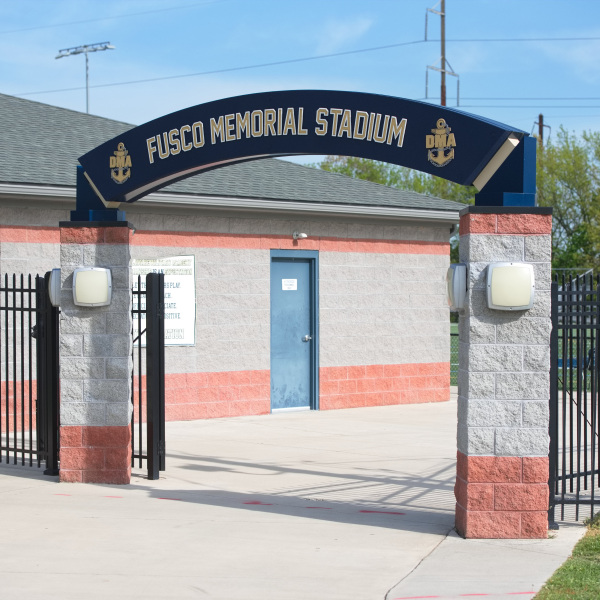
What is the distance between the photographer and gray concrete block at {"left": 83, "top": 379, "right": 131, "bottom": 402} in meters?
9.38

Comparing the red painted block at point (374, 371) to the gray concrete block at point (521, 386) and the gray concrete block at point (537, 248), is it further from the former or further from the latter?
the gray concrete block at point (537, 248)

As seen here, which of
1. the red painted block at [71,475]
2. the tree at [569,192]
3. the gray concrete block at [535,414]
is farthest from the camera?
the tree at [569,192]

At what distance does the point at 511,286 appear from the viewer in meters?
7.41

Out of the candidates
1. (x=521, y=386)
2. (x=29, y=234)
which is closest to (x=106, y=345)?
(x=521, y=386)

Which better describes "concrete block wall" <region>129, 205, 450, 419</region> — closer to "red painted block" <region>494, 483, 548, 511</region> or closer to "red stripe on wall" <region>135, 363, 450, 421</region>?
"red stripe on wall" <region>135, 363, 450, 421</region>

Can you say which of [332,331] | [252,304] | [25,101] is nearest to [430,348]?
[332,331]

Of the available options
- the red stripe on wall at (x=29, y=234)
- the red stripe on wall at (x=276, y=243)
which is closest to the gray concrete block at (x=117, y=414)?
the red stripe on wall at (x=29, y=234)

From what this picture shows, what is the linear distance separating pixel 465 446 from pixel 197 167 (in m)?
3.65

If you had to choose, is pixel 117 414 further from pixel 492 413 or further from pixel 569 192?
pixel 569 192

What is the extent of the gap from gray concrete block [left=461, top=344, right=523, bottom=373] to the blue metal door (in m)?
8.37

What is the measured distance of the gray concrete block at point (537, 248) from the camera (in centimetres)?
755

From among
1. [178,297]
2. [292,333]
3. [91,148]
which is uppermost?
[91,148]

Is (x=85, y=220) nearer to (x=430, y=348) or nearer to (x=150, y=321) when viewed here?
(x=150, y=321)

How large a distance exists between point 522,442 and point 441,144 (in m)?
2.44
